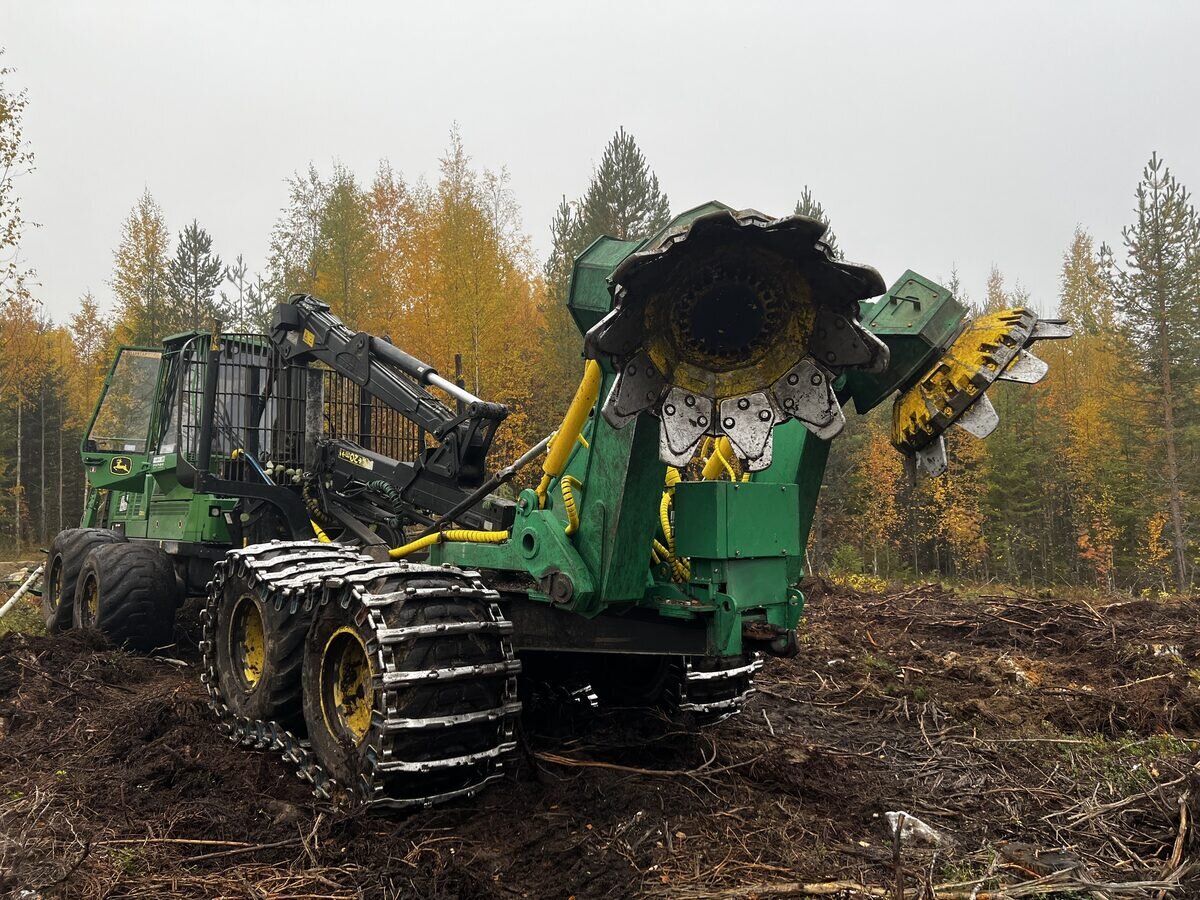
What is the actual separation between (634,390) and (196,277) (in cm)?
3105

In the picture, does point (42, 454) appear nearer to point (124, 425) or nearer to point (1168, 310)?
point (124, 425)

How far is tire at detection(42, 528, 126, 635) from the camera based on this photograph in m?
8.43

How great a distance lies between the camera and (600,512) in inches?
161

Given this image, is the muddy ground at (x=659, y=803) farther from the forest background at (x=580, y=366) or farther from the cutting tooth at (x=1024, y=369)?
the forest background at (x=580, y=366)

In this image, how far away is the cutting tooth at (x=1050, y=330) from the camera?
13.2ft

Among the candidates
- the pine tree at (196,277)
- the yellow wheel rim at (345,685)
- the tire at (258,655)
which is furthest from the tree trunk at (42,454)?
the yellow wheel rim at (345,685)

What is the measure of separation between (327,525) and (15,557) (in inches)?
1170

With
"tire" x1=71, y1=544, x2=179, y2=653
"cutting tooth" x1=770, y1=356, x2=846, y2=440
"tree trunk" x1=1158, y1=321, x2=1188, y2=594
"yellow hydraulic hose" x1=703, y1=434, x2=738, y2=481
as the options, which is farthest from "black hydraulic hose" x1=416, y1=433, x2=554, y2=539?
"tree trunk" x1=1158, y1=321, x2=1188, y2=594

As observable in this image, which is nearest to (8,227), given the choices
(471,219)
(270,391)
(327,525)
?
(471,219)

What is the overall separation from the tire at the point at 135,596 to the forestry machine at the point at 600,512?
1.29 metres

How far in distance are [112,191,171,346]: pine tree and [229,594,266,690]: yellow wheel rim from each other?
78.8 feet

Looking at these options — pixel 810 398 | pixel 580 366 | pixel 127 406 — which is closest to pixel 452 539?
pixel 810 398

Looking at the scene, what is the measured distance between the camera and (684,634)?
4395 millimetres

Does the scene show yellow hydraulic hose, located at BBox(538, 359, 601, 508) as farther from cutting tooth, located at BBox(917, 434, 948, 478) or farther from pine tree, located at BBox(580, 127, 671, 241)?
pine tree, located at BBox(580, 127, 671, 241)
